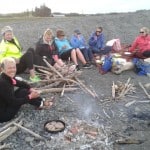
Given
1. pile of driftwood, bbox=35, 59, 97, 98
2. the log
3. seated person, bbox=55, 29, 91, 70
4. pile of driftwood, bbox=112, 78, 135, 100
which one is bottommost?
the log

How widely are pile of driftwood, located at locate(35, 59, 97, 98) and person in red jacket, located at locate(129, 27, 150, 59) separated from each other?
8.80ft

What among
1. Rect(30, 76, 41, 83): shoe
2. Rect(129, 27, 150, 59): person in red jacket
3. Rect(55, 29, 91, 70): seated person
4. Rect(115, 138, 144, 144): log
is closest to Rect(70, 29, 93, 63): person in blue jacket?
Rect(55, 29, 91, 70): seated person

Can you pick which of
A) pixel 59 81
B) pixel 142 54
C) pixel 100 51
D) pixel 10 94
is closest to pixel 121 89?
pixel 59 81

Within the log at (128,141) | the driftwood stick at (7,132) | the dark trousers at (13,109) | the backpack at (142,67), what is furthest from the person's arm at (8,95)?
the backpack at (142,67)

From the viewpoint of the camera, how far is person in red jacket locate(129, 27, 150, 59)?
1045 cm

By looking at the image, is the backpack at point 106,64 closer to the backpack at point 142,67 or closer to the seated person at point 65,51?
the seated person at point 65,51

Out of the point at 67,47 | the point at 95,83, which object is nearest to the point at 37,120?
the point at 95,83

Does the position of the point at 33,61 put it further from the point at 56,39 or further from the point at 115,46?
the point at 115,46

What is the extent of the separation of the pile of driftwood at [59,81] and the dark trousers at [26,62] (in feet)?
1.17

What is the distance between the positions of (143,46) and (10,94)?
18.5ft

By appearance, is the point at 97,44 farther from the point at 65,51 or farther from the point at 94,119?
the point at 94,119

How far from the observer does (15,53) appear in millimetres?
8883

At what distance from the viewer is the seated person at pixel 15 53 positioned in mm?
8461

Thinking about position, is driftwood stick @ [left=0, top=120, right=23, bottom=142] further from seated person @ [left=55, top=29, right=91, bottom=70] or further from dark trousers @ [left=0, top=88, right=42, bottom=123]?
seated person @ [left=55, top=29, right=91, bottom=70]
